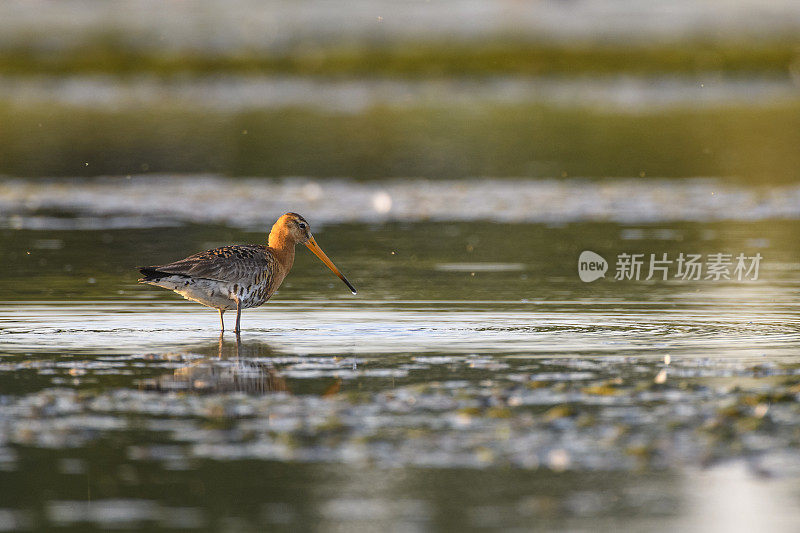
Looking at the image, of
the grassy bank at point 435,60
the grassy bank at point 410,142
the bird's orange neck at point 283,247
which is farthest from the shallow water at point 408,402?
the grassy bank at point 435,60

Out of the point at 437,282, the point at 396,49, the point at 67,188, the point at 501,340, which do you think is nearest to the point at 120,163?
the point at 67,188

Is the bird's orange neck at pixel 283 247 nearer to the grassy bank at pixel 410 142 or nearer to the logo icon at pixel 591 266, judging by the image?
the logo icon at pixel 591 266

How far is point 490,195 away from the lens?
2845 cm

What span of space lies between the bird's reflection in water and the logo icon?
5.68 metres

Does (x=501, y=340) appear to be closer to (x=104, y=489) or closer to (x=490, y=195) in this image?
(x=104, y=489)

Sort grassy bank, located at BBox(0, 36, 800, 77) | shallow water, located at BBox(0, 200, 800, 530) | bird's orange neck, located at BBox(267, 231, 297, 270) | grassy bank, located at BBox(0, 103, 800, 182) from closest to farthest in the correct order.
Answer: shallow water, located at BBox(0, 200, 800, 530)
bird's orange neck, located at BBox(267, 231, 297, 270)
grassy bank, located at BBox(0, 103, 800, 182)
grassy bank, located at BBox(0, 36, 800, 77)

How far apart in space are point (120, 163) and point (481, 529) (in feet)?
97.2

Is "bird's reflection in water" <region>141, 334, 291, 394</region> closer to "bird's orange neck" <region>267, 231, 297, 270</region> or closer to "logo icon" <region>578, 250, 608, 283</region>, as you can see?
"bird's orange neck" <region>267, 231, 297, 270</region>

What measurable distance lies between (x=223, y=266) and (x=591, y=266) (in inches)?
247

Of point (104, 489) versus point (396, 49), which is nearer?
point (104, 489)

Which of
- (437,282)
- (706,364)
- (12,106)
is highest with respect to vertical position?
(12,106)

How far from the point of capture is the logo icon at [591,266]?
18.0m

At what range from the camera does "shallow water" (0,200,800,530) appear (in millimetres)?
8312

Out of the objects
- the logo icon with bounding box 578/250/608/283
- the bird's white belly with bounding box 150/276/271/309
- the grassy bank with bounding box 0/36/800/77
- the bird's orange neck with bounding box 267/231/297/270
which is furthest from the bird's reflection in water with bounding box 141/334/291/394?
the grassy bank with bounding box 0/36/800/77
